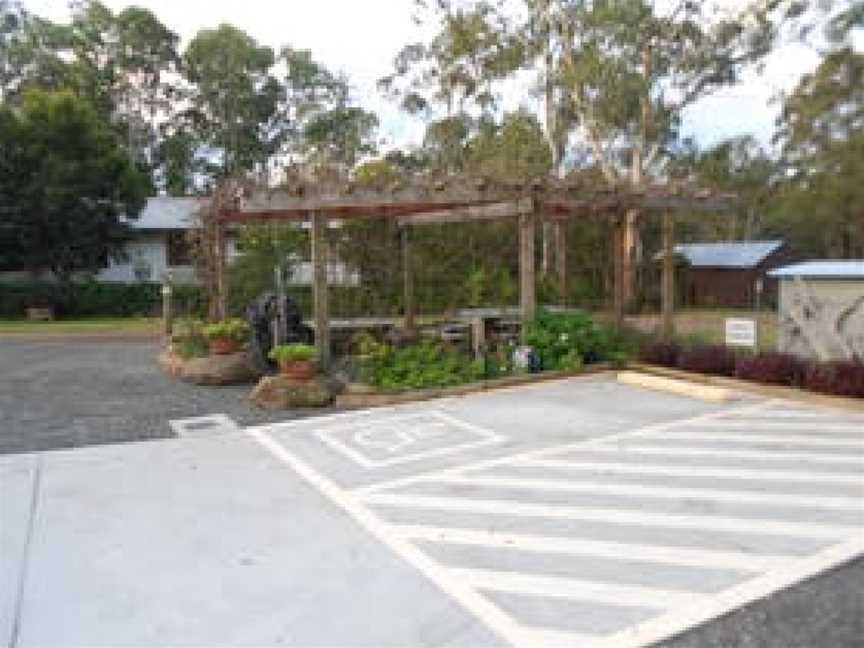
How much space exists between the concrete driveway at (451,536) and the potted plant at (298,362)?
4.56 feet

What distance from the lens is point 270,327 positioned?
34.4 ft

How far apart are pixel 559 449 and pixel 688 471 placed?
1.05m

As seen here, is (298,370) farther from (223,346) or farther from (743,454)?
(743,454)

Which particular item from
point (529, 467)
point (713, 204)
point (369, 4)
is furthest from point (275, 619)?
point (369, 4)

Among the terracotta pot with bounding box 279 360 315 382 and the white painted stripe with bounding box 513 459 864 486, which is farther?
the terracotta pot with bounding box 279 360 315 382

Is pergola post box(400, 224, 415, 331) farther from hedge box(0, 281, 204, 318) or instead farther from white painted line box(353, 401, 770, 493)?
hedge box(0, 281, 204, 318)

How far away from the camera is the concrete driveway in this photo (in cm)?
333

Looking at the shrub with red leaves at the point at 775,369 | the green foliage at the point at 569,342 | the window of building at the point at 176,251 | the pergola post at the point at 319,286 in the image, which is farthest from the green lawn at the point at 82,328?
the shrub with red leaves at the point at 775,369

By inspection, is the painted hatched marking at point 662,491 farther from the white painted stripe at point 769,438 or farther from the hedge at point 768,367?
the hedge at point 768,367

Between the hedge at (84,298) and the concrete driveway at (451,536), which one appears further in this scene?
the hedge at (84,298)

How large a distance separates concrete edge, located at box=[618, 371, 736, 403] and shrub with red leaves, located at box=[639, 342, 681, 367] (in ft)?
1.34

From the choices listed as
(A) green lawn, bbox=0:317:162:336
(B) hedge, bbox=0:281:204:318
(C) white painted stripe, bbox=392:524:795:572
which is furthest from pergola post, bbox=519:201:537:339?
(B) hedge, bbox=0:281:204:318

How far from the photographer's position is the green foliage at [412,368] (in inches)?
337

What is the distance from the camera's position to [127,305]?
24.0 meters
